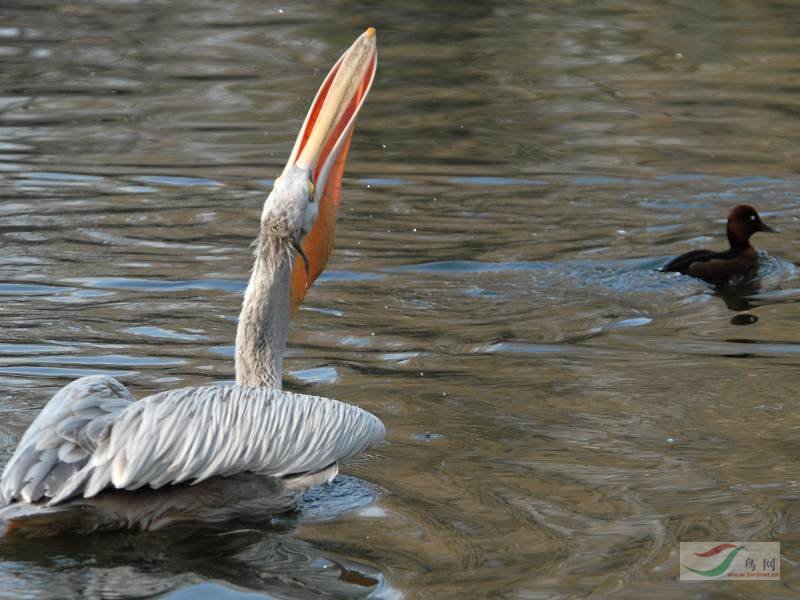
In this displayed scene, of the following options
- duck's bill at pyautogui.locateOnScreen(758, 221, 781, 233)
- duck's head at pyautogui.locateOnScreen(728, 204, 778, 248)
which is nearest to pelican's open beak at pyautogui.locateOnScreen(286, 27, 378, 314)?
duck's head at pyautogui.locateOnScreen(728, 204, 778, 248)

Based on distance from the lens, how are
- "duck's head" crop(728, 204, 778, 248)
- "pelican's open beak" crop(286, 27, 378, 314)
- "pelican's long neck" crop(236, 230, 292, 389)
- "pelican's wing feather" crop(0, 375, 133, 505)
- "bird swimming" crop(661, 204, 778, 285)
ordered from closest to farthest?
"pelican's wing feather" crop(0, 375, 133, 505) < "pelican's long neck" crop(236, 230, 292, 389) < "pelican's open beak" crop(286, 27, 378, 314) < "bird swimming" crop(661, 204, 778, 285) < "duck's head" crop(728, 204, 778, 248)

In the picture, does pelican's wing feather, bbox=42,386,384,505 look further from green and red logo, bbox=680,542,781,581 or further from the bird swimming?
the bird swimming

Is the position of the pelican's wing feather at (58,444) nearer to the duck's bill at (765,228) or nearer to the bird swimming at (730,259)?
the bird swimming at (730,259)

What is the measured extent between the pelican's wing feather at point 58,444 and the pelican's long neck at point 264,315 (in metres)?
0.47

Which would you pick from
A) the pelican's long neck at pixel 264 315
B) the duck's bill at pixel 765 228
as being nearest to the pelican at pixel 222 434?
the pelican's long neck at pixel 264 315

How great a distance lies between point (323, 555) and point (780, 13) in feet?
37.6

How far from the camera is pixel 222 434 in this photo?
3.53 m

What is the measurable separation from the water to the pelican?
0.34 feet

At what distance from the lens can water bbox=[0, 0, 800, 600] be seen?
358 centimetres

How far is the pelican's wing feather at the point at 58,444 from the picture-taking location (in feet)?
11.0

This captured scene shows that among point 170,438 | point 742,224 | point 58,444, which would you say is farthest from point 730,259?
point 58,444

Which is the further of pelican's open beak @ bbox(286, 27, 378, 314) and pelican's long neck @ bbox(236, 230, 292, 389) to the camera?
pelican's open beak @ bbox(286, 27, 378, 314)

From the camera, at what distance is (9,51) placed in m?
11.8

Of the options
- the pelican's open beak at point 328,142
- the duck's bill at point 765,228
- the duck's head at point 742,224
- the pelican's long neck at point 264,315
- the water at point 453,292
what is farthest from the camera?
the duck's bill at point 765,228
